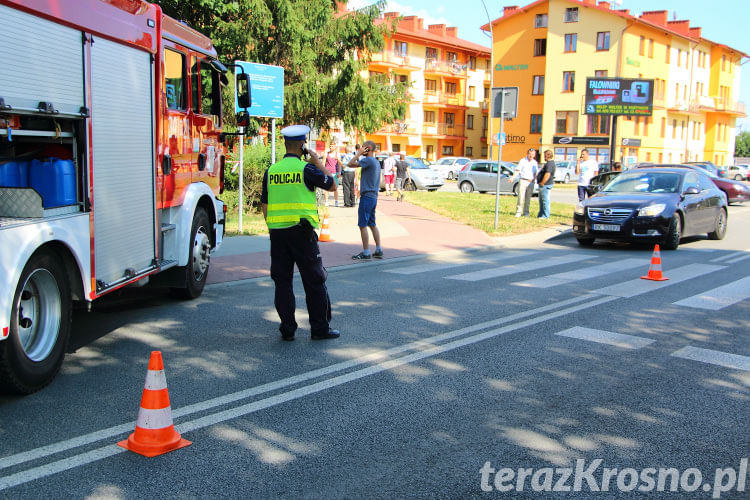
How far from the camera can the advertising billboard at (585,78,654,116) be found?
43.7 metres

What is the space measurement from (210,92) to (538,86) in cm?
5237

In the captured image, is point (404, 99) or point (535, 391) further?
point (404, 99)

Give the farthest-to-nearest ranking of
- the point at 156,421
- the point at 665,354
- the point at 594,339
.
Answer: the point at 594,339 < the point at 665,354 < the point at 156,421

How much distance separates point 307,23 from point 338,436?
24999mm

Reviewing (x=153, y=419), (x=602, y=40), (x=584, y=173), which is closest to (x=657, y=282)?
(x=153, y=419)

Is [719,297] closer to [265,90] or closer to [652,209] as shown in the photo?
[652,209]

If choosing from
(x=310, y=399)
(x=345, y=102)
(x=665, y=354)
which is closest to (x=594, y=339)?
(x=665, y=354)

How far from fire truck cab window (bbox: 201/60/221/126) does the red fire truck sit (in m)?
0.55

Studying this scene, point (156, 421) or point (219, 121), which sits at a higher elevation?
point (219, 121)

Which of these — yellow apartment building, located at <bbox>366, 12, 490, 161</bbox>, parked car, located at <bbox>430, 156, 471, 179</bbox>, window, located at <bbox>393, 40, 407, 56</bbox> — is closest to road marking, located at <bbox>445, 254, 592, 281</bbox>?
parked car, located at <bbox>430, 156, 471, 179</bbox>

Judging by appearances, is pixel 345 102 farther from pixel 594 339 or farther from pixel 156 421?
pixel 156 421

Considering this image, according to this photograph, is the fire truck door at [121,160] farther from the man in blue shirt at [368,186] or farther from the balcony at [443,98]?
the balcony at [443,98]

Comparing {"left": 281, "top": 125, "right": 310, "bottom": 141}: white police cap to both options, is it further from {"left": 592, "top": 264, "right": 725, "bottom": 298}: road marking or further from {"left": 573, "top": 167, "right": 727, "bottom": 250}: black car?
{"left": 573, "top": 167, "right": 727, "bottom": 250}: black car

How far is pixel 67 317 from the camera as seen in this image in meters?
5.38
